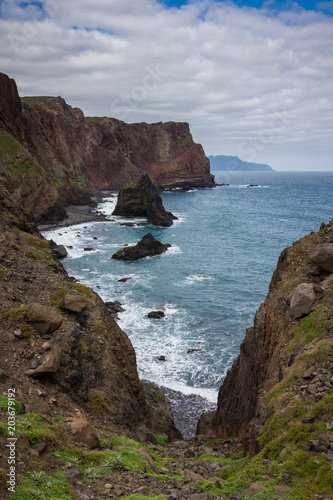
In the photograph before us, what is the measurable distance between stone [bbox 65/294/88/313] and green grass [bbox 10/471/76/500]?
768 centimetres

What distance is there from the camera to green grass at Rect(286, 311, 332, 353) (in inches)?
480

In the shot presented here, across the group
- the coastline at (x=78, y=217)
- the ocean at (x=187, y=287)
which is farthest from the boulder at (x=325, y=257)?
the coastline at (x=78, y=217)

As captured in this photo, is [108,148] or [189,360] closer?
[189,360]

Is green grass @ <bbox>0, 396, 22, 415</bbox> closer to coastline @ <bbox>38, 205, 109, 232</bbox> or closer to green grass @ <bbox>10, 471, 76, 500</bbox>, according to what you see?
green grass @ <bbox>10, 471, 76, 500</bbox>

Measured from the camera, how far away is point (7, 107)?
2746 inches

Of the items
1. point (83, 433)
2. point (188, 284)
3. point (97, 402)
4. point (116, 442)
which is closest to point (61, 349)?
point (97, 402)

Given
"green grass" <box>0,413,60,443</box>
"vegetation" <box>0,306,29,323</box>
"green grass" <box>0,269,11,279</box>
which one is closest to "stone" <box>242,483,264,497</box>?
"green grass" <box>0,413,60,443</box>

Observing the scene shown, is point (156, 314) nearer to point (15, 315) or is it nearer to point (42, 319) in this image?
point (42, 319)

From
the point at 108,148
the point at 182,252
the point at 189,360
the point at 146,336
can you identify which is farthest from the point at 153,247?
the point at 108,148

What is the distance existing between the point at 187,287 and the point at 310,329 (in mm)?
30017

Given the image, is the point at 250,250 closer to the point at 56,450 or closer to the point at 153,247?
the point at 153,247

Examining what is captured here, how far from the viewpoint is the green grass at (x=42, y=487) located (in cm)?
655

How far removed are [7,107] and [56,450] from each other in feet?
250

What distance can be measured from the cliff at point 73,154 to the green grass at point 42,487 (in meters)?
20.1
